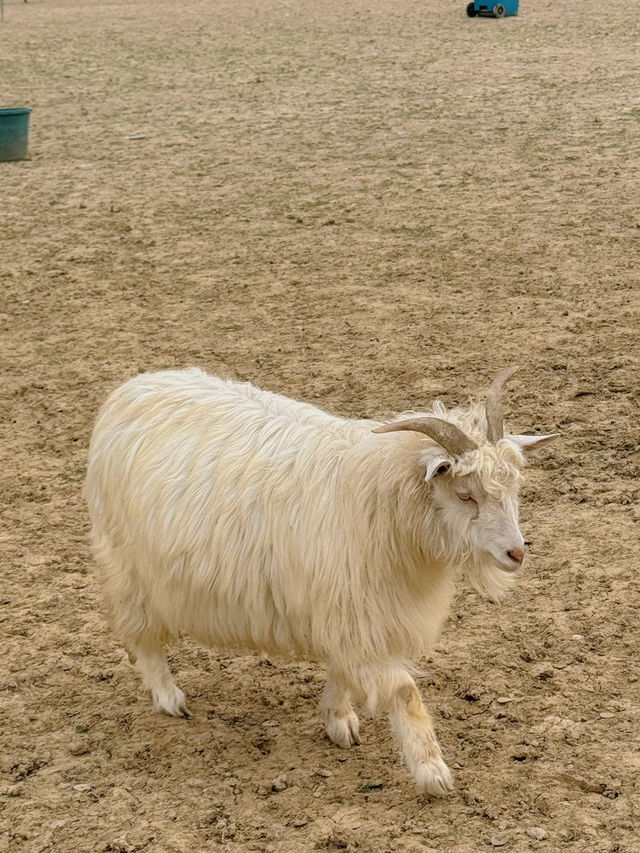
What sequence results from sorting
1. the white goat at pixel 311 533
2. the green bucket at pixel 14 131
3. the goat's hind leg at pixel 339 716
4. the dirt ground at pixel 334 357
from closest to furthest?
the white goat at pixel 311 533
the dirt ground at pixel 334 357
the goat's hind leg at pixel 339 716
the green bucket at pixel 14 131

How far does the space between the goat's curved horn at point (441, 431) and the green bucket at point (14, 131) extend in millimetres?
9212

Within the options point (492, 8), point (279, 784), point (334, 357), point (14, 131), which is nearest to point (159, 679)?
point (279, 784)

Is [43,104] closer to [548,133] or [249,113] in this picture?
[249,113]

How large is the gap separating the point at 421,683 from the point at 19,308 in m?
4.84

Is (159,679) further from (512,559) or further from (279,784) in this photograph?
(512,559)

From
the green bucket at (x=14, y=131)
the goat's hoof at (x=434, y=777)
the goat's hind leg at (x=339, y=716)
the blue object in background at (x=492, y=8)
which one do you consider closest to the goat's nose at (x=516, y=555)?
the goat's hoof at (x=434, y=777)

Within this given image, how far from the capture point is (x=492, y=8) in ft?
63.2

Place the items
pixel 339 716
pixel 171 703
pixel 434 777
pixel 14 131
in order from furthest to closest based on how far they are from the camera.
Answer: pixel 14 131
pixel 171 703
pixel 339 716
pixel 434 777

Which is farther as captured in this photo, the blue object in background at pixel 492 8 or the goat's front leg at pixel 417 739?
the blue object in background at pixel 492 8

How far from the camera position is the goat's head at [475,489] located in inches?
132

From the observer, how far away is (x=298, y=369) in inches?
262

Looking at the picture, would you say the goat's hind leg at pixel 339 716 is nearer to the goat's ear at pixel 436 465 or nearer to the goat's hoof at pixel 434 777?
the goat's hoof at pixel 434 777

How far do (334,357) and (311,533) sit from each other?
3263 mm

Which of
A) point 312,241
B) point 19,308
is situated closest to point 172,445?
point 19,308
